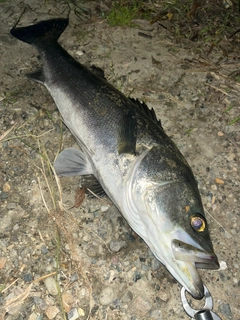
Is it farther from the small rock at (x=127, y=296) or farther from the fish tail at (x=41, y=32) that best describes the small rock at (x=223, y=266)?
the fish tail at (x=41, y=32)

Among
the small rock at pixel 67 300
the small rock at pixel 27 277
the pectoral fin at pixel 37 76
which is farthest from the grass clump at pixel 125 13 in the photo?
the small rock at pixel 67 300

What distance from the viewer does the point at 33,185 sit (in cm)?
359

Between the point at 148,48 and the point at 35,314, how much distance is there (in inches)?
139

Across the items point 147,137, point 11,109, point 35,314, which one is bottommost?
point 35,314

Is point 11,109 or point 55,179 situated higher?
point 11,109

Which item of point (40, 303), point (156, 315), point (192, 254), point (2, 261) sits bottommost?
point (156, 315)

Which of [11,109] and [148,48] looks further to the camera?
[148,48]

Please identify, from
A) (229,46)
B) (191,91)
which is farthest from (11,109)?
(229,46)

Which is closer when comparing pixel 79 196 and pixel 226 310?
pixel 226 310

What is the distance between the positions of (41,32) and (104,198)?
7.48ft

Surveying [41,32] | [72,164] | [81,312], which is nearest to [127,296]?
[81,312]

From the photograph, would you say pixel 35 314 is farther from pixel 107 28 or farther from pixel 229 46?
pixel 229 46

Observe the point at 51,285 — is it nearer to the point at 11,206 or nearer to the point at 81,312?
the point at 81,312

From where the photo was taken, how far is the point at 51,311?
296 centimetres
